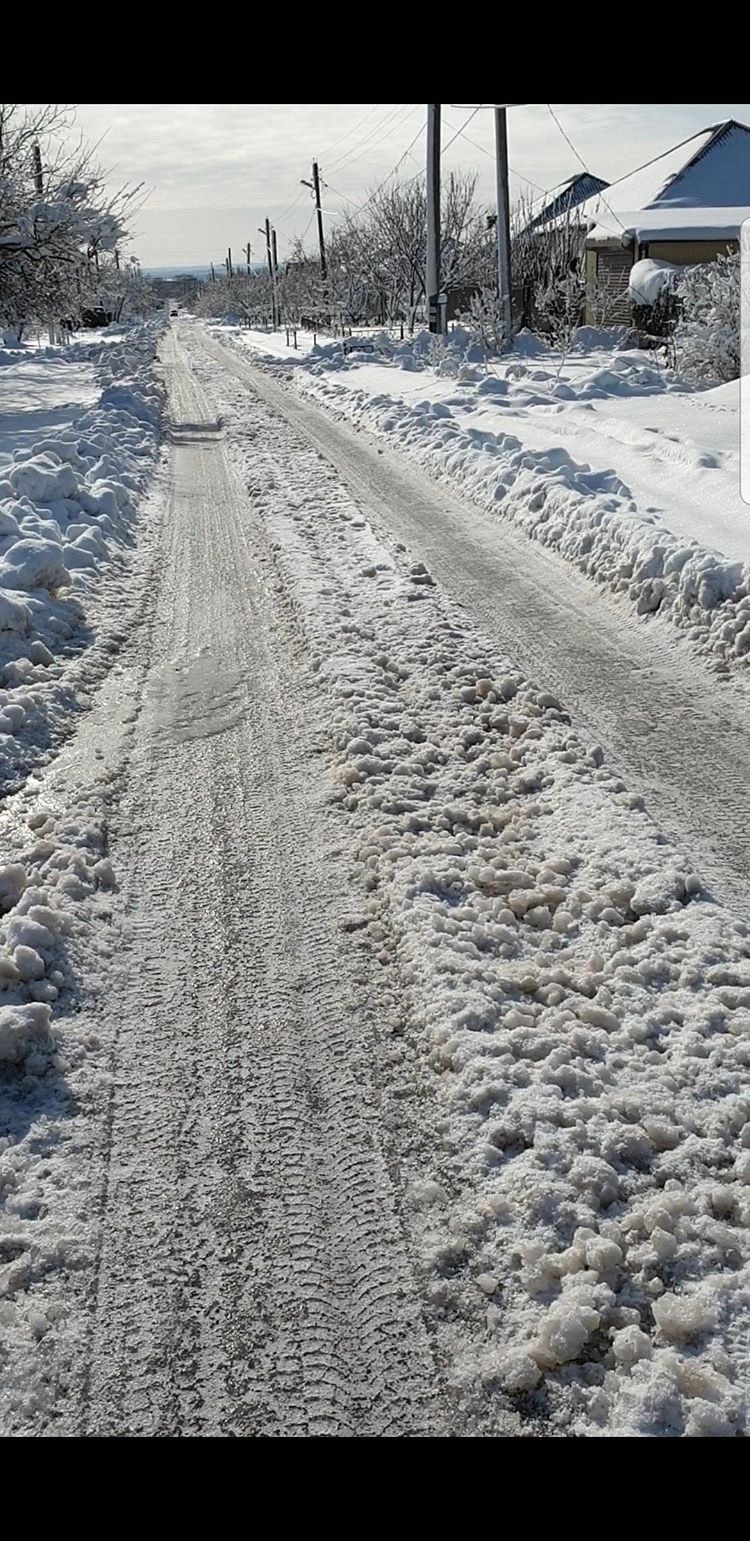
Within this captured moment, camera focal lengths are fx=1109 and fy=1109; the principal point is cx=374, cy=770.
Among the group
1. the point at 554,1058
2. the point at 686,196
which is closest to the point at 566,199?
the point at 686,196

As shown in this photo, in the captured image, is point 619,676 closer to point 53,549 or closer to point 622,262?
point 53,549

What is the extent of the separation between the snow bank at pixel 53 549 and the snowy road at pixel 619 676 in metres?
2.56

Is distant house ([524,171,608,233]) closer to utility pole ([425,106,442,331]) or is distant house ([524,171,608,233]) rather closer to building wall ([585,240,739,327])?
building wall ([585,240,739,327])

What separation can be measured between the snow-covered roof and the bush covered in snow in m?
13.1

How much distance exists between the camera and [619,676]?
6.22 metres

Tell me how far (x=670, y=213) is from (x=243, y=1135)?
124 feet

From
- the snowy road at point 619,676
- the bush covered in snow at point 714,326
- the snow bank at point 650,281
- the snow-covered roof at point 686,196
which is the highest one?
the snow-covered roof at point 686,196

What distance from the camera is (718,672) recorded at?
20.2ft

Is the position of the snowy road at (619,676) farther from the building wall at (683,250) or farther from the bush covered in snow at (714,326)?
the building wall at (683,250)

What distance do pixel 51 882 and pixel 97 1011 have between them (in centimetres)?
80

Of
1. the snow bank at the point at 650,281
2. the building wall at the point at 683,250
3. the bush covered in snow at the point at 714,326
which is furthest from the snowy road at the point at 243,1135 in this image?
the building wall at the point at 683,250

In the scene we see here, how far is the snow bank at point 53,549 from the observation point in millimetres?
5668

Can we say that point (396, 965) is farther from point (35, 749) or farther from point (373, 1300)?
point (35, 749)
